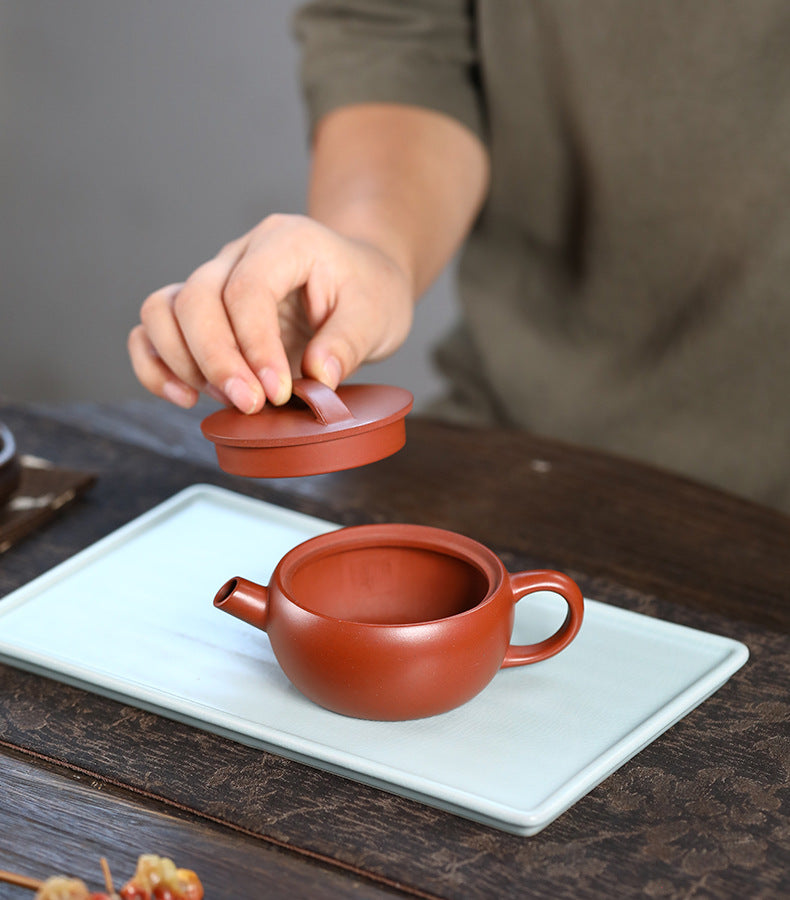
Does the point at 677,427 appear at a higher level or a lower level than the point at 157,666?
lower

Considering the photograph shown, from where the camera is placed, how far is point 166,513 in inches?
31.1

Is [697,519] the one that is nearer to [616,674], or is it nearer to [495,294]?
[616,674]

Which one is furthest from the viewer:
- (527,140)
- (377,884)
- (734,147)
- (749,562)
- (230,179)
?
(230,179)

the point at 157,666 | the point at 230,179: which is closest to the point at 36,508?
the point at 157,666

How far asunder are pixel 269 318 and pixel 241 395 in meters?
0.08

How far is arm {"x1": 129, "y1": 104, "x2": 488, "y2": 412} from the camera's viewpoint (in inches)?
26.3

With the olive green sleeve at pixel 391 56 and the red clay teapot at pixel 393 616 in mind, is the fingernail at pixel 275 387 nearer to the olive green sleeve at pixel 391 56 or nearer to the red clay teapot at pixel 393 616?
the red clay teapot at pixel 393 616

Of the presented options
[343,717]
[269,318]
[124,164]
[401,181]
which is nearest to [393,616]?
[343,717]

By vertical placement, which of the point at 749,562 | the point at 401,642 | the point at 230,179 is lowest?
the point at 230,179

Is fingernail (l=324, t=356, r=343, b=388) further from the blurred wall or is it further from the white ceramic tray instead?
the blurred wall

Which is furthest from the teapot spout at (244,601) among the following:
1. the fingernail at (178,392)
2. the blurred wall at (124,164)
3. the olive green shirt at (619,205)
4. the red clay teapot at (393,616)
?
the blurred wall at (124,164)

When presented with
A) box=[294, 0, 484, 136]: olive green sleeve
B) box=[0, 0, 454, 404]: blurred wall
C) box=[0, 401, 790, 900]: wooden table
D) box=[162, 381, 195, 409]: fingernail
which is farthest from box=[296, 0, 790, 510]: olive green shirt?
box=[0, 0, 454, 404]: blurred wall

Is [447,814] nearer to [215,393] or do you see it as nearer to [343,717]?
[343,717]

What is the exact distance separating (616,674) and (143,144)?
2.11 metres
